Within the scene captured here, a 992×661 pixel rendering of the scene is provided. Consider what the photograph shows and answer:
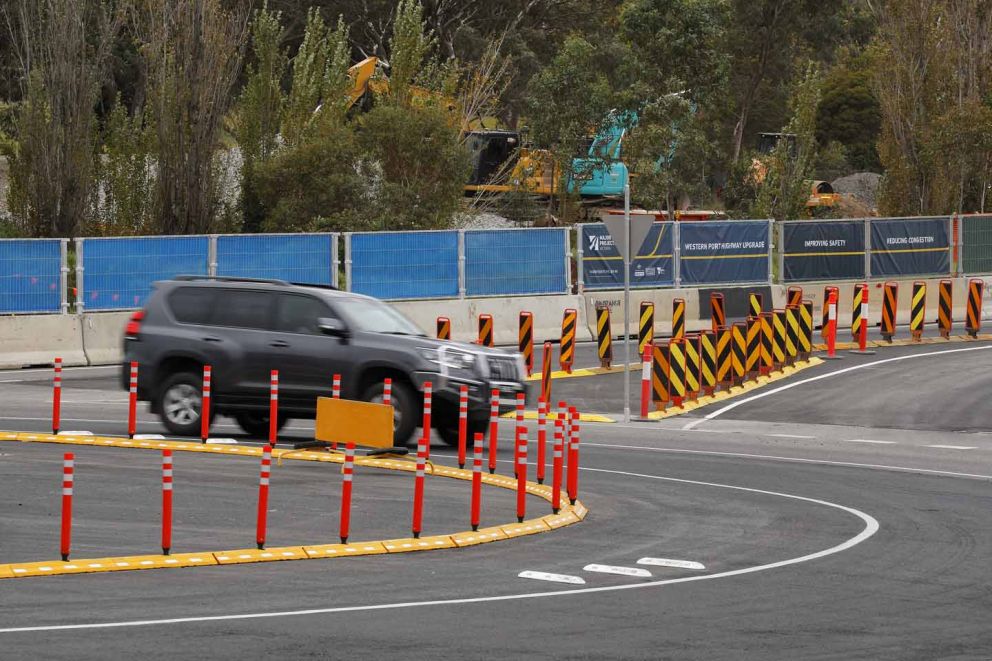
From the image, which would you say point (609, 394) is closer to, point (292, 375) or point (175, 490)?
point (292, 375)

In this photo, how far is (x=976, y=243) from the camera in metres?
38.9

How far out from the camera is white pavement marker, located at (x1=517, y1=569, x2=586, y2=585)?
11.0m

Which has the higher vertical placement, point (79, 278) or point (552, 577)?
point (79, 278)

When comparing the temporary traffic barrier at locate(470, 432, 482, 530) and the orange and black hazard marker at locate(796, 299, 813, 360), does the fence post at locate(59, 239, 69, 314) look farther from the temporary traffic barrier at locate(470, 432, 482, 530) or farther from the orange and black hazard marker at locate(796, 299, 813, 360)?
the temporary traffic barrier at locate(470, 432, 482, 530)

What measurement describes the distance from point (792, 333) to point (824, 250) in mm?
9094

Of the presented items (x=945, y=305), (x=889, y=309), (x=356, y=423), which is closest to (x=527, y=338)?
(x=889, y=309)

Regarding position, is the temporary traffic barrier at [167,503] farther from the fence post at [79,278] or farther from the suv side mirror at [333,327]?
the fence post at [79,278]

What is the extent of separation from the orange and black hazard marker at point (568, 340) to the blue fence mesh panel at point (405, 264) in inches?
205

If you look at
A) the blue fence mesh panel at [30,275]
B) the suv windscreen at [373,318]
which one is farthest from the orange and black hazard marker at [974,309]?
the blue fence mesh panel at [30,275]

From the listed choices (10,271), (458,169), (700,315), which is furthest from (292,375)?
(458,169)

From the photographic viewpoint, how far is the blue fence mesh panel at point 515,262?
32.0 meters

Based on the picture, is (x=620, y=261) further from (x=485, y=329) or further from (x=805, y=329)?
(x=485, y=329)

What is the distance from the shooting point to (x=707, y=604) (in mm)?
10289

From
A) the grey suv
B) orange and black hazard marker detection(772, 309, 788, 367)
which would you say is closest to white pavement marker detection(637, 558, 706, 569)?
the grey suv
